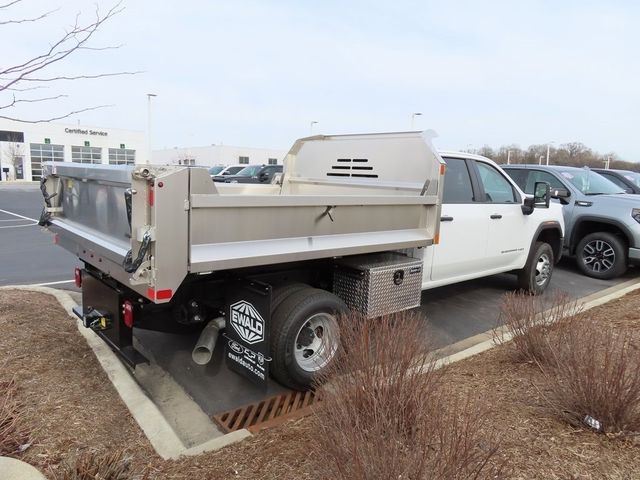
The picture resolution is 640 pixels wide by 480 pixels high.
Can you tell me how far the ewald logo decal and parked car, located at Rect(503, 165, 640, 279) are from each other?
20.1ft

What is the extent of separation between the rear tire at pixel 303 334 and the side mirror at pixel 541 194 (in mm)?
4055

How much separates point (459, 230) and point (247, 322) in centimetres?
297

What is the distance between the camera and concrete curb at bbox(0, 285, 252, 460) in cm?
297

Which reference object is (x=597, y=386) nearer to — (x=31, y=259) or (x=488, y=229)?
(x=488, y=229)

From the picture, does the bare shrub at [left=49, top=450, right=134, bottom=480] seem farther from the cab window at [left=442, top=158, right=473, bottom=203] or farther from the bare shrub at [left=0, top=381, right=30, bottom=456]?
the cab window at [left=442, top=158, right=473, bottom=203]

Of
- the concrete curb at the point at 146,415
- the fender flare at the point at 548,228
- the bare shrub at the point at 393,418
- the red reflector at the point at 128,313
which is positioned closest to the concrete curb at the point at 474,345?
the bare shrub at the point at 393,418

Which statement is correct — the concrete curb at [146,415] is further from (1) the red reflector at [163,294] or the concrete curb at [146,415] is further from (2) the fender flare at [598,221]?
(2) the fender flare at [598,221]

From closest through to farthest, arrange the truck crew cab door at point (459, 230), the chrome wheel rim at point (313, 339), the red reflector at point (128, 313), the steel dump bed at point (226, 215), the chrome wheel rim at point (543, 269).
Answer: the steel dump bed at point (226, 215)
the red reflector at point (128, 313)
the chrome wheel rim at point (313, 339)
the truck crew cab door at point (459, 230)
the chrome wheel rim at point (543, 269)

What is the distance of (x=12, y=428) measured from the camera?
9.30 feet

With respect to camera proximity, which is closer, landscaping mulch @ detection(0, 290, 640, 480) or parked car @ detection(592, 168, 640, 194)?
landscaping mulch @ detection(0, 290, 640, 480)

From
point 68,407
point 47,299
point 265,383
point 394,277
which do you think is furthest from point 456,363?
point 47,299

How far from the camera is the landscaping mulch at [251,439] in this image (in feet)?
8.45

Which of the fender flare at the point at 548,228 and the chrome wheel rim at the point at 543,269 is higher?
the fender flare at the point at 548,228

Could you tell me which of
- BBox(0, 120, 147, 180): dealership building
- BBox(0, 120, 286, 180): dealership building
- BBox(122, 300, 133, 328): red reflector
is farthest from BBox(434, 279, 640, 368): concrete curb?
BBox(0, 120, 147, 180): dealership building
